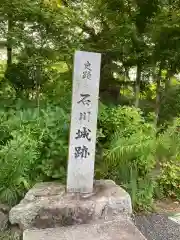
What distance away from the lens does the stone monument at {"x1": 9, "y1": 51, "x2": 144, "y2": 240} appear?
3131 millimetres

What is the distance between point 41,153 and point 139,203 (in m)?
1.39

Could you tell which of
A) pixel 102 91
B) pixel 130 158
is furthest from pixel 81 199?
pixel 102 91

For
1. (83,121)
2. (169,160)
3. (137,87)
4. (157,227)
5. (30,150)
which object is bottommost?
(157,227)

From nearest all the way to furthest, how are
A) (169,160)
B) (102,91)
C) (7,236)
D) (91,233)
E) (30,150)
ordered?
1. (91,233)
2. (7,236)
3. (30,150)
4. (169,160)
5. (102,91)

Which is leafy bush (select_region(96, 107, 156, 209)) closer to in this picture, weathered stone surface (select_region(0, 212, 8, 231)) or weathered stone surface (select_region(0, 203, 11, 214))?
weathered stone surface (select_region(0, 203, 11, 214))

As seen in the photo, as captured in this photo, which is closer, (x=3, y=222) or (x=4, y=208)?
(x=3, y=222)

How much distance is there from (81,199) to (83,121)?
829mm

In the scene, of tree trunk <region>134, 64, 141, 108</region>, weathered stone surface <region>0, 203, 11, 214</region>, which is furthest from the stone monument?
tree trunk <region>134, 64, 141, 108</region>

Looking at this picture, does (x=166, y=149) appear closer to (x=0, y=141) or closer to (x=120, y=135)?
(x=120, y=135)

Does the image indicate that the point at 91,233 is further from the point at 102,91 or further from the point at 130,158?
the point at 102,91

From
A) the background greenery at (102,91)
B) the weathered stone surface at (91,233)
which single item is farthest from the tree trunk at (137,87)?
the weathered stone surface at (91,233)

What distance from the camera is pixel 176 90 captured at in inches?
271

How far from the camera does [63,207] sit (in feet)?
10.5

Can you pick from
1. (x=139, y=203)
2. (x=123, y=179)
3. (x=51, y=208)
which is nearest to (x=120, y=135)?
(x=123, y=179)
